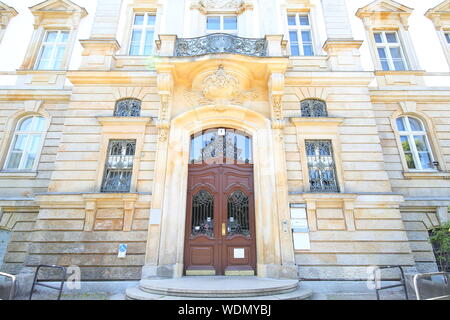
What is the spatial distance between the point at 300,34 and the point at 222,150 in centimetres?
577

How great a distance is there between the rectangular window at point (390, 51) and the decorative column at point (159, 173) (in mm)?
8320

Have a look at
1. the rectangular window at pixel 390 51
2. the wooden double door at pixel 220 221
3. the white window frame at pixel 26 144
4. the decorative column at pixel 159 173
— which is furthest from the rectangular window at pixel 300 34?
the white window frame at pixel 26 144

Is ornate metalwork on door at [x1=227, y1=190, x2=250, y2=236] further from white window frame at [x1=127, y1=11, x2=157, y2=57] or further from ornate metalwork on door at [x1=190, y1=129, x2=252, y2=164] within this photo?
white window frame at [x1=127, y1=11, x2=157, y2=57]

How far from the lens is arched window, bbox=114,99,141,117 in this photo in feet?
25.5

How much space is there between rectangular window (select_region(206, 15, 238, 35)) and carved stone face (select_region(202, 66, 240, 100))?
2.98 m

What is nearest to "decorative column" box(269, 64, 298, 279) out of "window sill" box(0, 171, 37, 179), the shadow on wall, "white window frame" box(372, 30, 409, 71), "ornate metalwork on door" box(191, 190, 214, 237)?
"ornate metalwork on door" box(191, 190, 214, 237)

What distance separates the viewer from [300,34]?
9320mm

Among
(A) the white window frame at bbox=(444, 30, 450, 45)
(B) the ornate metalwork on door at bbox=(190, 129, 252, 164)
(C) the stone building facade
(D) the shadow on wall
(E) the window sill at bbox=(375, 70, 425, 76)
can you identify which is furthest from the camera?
(A) the white window frame at bbox=(444, 30, 450, 45)

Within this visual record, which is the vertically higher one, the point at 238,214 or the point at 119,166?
the point at 119,166

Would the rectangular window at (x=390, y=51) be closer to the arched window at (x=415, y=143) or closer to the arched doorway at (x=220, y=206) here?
the arched window at (x=415, y=143)

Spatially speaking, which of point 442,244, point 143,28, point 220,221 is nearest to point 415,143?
point 442,244

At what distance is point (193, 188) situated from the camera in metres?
7.18

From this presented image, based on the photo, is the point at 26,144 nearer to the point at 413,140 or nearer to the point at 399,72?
the point at 413,140

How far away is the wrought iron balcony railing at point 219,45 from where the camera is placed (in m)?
7.59
